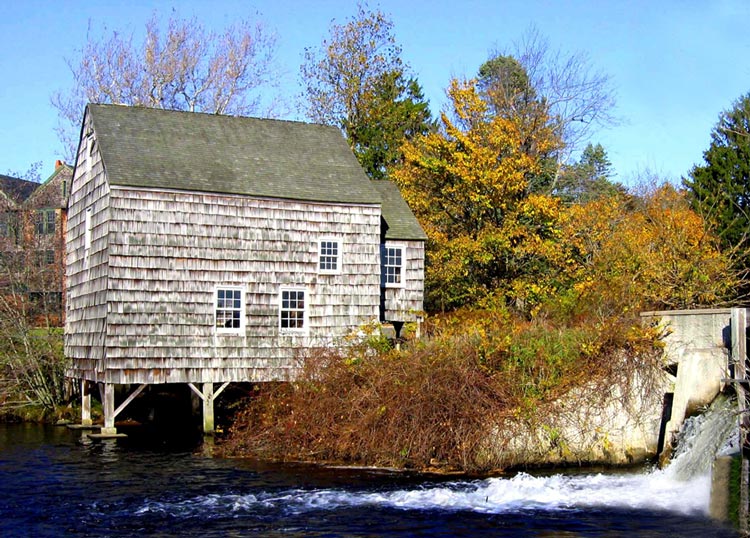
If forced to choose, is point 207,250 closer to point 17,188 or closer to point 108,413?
point 108,413

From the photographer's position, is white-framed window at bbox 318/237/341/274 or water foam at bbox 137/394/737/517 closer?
water foam at bbox 137/394/737/517

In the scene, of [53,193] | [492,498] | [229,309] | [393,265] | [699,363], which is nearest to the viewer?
[492,498]

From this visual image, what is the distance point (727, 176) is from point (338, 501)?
106 ft

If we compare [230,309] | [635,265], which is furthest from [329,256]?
[635,265]

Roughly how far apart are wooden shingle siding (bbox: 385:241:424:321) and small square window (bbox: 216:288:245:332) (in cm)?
538

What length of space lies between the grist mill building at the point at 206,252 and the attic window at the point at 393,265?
74 cm

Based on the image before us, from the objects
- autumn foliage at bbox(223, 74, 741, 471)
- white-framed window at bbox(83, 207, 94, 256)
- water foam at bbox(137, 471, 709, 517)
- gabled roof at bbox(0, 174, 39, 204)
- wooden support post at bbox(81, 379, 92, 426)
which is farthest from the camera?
gabled roof at bbox(0, 174, 39, 204)

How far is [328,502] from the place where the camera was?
670 inches

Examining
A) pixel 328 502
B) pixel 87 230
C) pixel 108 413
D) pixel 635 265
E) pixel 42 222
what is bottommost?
pixel 328 502

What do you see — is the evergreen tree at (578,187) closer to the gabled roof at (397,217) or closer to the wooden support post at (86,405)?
the gabled roof at (397,217)

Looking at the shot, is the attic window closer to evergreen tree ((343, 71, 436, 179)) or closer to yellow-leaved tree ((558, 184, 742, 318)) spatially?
yellow-leaved tree ((558, 184, 742, 318))

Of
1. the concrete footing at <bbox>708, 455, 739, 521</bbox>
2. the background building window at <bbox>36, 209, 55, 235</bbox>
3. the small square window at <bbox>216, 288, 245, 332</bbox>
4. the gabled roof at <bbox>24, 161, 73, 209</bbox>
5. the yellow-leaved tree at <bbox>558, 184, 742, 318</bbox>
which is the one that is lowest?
the concrete footing at <bbox>708, 455, 739, 521</bbox>

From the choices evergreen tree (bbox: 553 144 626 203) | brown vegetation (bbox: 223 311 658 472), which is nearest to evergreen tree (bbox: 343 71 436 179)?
evergreen tree (bbox: 553 144 626 203)

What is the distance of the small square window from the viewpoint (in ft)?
86.9
